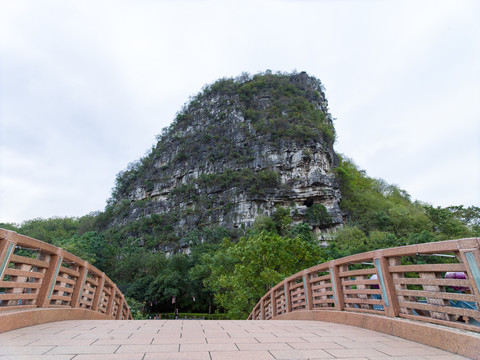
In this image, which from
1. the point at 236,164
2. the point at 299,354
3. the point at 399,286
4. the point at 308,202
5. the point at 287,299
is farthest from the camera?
the point at 236,164

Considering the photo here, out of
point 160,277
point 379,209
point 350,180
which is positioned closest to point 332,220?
point 379,209

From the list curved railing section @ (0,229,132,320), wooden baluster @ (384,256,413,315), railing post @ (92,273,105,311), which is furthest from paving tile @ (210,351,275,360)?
railing post @ (92,273,105,311)

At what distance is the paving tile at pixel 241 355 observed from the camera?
2096 millimetres

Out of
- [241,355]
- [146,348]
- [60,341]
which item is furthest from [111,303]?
[241,355]

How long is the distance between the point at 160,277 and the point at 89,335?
2672cm

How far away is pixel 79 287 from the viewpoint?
483 centimetres

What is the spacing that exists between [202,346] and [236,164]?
3947 cm

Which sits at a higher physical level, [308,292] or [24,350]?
[308,292]

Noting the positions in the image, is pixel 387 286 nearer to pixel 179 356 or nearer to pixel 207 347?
pixel 207 347

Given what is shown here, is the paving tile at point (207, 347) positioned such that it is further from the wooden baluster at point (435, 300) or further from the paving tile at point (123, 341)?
the wooden baluster at point (435, 300)

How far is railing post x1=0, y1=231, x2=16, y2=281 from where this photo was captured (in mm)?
2701

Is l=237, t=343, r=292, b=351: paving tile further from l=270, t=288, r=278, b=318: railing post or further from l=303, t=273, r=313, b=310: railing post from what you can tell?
l=270, t=288, r=278, b=318: railing post

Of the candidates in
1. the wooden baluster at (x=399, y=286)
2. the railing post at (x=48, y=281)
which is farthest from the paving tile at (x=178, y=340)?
the wooden baluster at (x=399, y=286)

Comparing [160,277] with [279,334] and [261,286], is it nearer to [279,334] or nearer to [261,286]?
[261,286]
